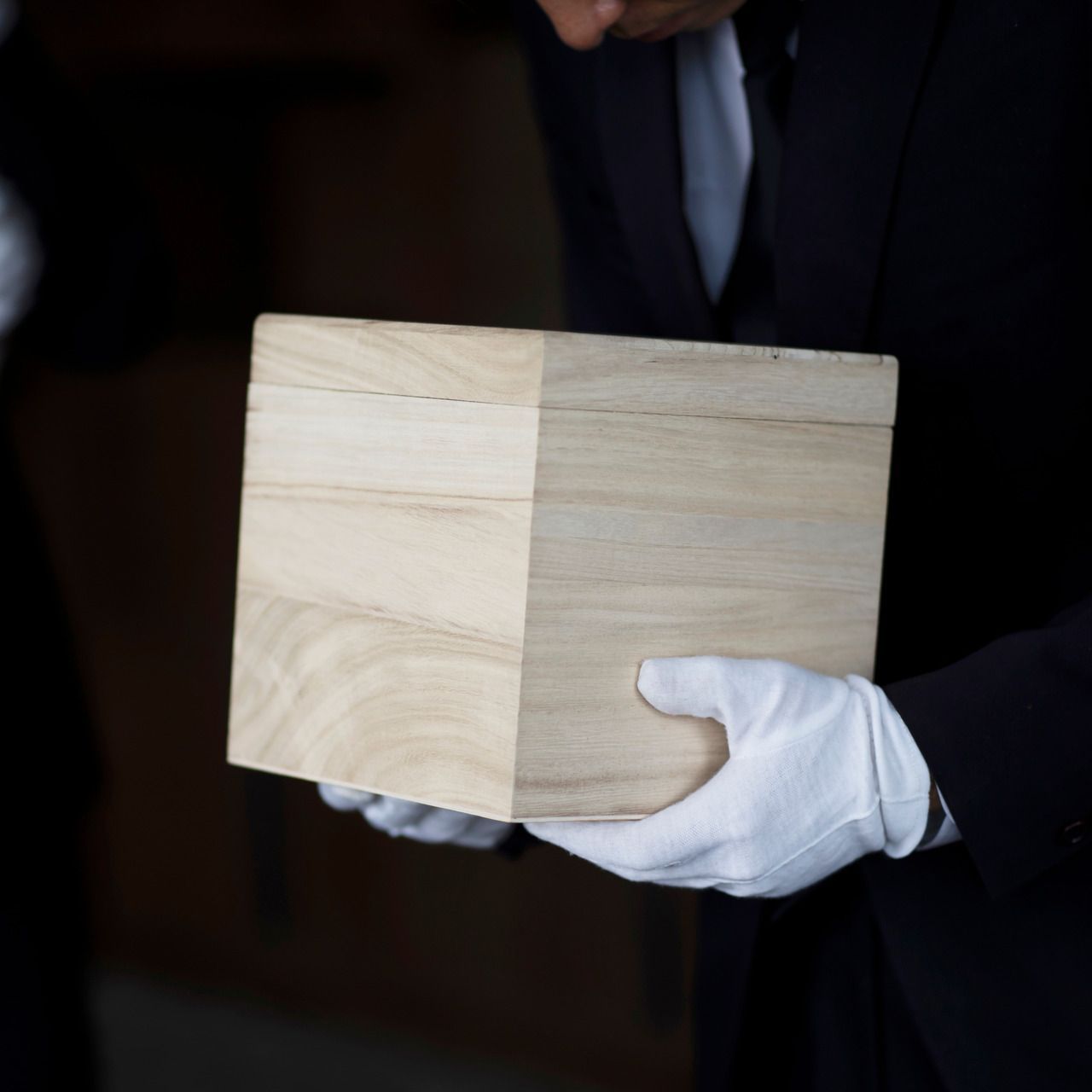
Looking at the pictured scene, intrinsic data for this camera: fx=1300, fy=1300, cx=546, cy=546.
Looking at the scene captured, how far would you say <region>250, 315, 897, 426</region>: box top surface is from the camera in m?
0.63

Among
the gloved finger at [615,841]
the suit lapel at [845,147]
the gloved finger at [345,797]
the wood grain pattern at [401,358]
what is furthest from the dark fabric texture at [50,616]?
the suit lapel at [845,147]

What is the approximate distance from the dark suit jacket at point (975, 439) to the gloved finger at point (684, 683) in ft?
0.35

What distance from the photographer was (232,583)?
207 cm

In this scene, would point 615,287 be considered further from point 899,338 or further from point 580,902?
point 580,902

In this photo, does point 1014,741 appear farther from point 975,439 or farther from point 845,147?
point 845,147

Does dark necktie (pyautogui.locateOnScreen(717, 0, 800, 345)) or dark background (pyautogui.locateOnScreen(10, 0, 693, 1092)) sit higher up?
dark necktie (pyautogui.locateOnScreen(717, 0, 800, 345))

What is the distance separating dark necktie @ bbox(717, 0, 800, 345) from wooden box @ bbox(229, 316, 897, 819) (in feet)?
0.63

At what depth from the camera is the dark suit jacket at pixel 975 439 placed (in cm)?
69

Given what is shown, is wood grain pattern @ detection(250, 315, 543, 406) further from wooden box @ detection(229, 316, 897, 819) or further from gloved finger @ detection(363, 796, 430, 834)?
gloved finger @ detection(363, 796, 430, 834)

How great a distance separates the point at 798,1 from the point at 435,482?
1.25 ft

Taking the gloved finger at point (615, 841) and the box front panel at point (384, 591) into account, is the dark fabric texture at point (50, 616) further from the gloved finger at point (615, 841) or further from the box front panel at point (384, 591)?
the gloved finger at point (615, 841)

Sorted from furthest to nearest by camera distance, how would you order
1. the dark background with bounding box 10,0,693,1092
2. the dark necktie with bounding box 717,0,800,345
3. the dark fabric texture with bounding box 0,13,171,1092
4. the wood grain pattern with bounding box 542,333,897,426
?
1. the dark background with bounding box 10,0,693,1092
2. the dark fabric texture with bounding box 0,13,171,1092
3. the dark necktie with bounding box 717,0,800,345
4. the wood grain pattern with bounding box 542,333,897,426

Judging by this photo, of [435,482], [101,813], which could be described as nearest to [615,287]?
[435,482]

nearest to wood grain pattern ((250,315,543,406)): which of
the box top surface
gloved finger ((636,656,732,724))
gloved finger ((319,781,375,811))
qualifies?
the box top surface
